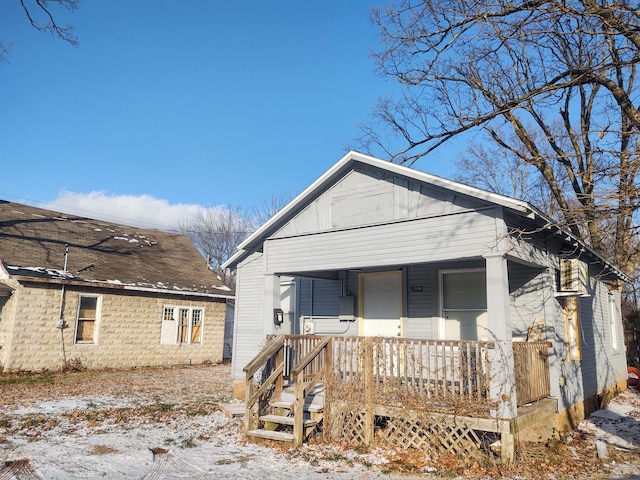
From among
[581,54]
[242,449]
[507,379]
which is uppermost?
[581,54]

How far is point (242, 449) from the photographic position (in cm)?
781

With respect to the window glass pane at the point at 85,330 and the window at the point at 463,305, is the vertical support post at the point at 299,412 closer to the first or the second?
the window at the point at 463,305

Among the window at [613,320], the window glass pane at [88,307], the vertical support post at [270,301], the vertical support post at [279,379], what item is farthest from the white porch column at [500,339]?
the window glass pane at [88,307]

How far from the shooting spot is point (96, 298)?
18.2 metres

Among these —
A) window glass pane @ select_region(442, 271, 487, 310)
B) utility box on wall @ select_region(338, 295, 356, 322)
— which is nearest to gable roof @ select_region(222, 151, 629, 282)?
window glass pane @ select_region(442, 271, 487, 310)

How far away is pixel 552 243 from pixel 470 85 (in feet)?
24.6

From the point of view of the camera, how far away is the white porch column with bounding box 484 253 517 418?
7166 millimetres

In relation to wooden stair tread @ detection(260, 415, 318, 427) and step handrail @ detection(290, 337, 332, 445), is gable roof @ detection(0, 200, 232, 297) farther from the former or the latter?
step handrail @ detection(290, 337, 332, 445)

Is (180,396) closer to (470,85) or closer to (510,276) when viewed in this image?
(510,276)

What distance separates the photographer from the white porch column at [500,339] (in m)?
7.17

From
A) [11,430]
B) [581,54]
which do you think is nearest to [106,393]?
[11,430]

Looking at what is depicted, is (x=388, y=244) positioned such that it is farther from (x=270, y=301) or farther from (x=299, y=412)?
(x=299, y=412)

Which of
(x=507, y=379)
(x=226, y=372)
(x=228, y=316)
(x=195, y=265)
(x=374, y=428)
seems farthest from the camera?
(x=228, y=316)

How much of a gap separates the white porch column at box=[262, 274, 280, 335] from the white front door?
87.7 inches
